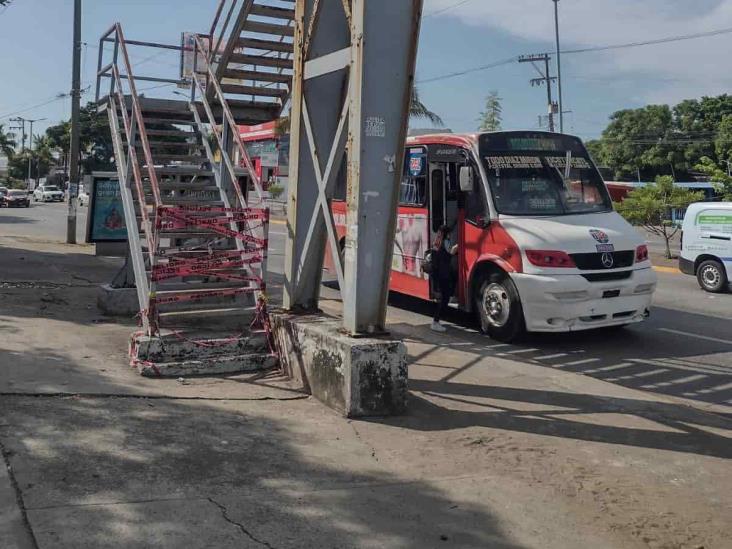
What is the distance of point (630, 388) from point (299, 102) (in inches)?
174

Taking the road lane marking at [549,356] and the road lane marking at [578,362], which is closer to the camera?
the road lane marking at [578,362]

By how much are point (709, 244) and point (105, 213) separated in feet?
43.7

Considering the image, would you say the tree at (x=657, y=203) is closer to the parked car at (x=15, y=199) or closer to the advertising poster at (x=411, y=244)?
the advertising poster at (x=411, y=244)

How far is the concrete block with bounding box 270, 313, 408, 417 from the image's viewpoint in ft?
19.1

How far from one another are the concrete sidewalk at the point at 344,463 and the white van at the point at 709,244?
26.5 ft

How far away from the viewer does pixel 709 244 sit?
14547mm

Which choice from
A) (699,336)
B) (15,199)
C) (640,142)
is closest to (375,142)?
(699,336)

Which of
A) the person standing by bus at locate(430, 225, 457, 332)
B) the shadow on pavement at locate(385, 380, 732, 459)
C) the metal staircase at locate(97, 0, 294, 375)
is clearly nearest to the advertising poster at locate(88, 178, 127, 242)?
the metal staircase at locate(97, 0, 294, 375)

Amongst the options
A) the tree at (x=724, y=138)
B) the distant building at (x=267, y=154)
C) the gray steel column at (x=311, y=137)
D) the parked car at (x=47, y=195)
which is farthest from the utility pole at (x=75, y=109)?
the parked car at (x=47, y=195)

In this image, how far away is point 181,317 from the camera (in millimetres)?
7855

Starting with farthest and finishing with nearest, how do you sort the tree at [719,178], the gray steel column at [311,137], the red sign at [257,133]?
1. the red sign at [257,133]
2. the tree at [719,178]
3. the gray steel column at [311,137]

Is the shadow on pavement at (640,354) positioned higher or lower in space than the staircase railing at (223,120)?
lower

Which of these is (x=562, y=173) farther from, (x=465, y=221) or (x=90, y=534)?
(x=90, y=534)

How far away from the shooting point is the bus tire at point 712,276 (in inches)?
559
